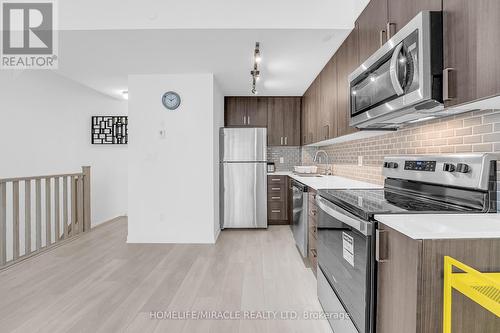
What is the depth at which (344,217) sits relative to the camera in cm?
159

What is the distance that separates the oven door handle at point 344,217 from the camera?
1.33 m

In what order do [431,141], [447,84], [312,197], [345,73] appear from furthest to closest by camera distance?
1. [312,197]
2. [345,73]
3. [431,141]
4. [447,84]

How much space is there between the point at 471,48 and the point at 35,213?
209 inches

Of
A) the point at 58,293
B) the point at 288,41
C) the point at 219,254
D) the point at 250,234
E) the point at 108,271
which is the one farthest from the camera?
the point at 250,234

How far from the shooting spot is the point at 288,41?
9.16 feet

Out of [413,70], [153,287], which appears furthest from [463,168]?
[153,287]

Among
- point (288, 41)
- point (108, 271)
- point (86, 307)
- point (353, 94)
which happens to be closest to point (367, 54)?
point (353, 94)

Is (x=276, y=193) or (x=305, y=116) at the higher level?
(x=305, y=116)

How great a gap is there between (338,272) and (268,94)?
391 centimetres

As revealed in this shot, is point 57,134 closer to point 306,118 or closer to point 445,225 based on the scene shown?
point 306,118

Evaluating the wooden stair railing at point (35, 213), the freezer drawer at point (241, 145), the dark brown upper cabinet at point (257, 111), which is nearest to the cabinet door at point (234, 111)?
the dark brown upper cabinet at point (257, 111)

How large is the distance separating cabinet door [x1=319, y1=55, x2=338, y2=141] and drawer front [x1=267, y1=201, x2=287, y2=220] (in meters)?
1.68

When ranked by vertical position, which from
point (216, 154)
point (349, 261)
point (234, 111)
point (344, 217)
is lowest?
point (349, 261)

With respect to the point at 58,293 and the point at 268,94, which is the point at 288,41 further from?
the point at 58,293
